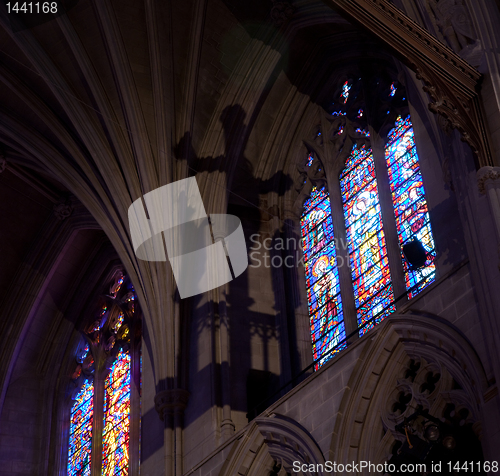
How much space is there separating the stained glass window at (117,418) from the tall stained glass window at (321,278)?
413 centimetres

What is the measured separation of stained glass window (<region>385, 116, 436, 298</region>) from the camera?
488 inches

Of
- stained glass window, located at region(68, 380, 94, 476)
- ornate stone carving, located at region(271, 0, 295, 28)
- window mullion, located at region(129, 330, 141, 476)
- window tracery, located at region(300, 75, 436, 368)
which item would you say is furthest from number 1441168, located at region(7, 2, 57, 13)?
stained glass window, located at region(68, 380, 94, 476)

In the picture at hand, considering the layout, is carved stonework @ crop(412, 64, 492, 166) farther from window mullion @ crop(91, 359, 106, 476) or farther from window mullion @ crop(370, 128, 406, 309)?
window mullion @ crop(91, 359, 106, 476)

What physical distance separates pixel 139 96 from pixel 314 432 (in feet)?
21.9

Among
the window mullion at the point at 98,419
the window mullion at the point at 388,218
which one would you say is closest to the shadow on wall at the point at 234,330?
the window mullion at the point at 388,218

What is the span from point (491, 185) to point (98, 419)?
9732 mm

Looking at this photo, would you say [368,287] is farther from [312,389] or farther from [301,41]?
[301,41]

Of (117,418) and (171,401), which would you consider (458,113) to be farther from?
(117,418)

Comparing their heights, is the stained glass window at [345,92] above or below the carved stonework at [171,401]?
above

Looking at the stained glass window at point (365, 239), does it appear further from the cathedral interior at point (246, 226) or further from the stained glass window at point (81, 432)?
the stained glass window at point (81, 432)

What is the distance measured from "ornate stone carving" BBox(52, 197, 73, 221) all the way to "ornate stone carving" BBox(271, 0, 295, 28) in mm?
5553

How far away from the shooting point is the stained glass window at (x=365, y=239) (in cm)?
1305

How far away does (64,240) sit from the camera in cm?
1891

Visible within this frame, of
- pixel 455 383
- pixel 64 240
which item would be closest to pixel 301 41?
pixel 64 240
